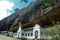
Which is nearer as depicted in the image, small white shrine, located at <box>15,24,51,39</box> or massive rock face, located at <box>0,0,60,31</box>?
small white shrine, located at <box>15,24,51,39</box>

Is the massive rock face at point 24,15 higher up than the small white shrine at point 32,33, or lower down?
higher up

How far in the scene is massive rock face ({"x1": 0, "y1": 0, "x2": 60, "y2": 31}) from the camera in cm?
504

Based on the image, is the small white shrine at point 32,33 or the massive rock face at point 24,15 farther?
the massive rock face at point 24,15

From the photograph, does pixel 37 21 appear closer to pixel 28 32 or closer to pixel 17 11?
pixel 28 32

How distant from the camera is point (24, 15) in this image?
5.20m

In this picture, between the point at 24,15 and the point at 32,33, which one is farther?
the point at 24,15

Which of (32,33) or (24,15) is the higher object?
(24,15)

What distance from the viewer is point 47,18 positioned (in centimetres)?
479

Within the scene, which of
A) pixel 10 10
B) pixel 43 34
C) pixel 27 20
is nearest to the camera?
pixel 43 34

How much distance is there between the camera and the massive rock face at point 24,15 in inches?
198

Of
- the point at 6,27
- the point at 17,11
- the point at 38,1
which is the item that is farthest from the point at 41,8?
the point at 6,27

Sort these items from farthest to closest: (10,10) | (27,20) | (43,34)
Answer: (10,10) → (27,20) → (43,34)

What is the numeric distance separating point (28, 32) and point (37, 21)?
0.35m

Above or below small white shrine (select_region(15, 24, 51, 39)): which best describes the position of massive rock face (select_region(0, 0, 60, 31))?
above
